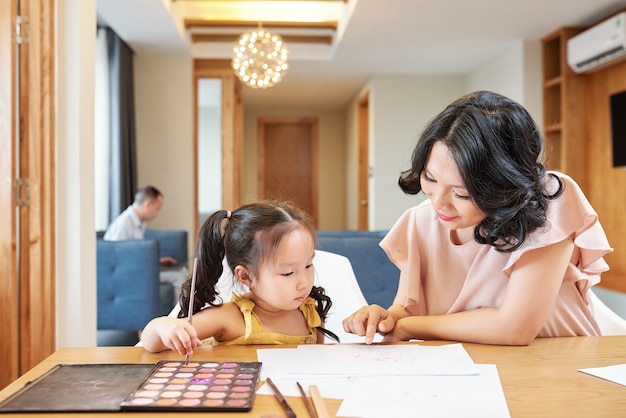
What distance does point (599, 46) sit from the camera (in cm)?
503

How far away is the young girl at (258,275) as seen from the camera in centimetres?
131

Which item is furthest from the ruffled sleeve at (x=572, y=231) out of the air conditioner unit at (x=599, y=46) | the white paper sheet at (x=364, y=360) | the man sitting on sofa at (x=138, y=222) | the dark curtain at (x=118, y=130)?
the dark curtain at (x=118, y=130)

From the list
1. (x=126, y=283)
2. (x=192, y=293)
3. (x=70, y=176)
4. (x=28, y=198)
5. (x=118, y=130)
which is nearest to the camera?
(x=192, y=293)

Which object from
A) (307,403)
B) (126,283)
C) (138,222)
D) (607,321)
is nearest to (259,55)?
(138,222)

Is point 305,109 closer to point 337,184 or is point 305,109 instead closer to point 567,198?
point 337,184

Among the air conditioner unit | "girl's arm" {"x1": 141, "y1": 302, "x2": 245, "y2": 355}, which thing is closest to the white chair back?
"girl's arm" {"x1": 141, "y1": 302, "x2": 245, "y2": 355}

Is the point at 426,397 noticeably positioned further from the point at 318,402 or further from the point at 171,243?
the point at 171,243

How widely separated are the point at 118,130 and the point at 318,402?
5.30m

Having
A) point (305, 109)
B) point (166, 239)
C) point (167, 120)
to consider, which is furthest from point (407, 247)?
point (305, 109)

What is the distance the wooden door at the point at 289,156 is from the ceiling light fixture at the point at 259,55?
6.12 metres

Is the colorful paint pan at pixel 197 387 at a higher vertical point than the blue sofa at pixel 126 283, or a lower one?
higher

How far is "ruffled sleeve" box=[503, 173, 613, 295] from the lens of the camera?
3.96 feet

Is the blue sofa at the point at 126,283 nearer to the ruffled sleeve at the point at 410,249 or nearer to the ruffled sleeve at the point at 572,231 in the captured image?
the ruffled sleeve at the point at 410,249

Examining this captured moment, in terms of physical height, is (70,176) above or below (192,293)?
above
